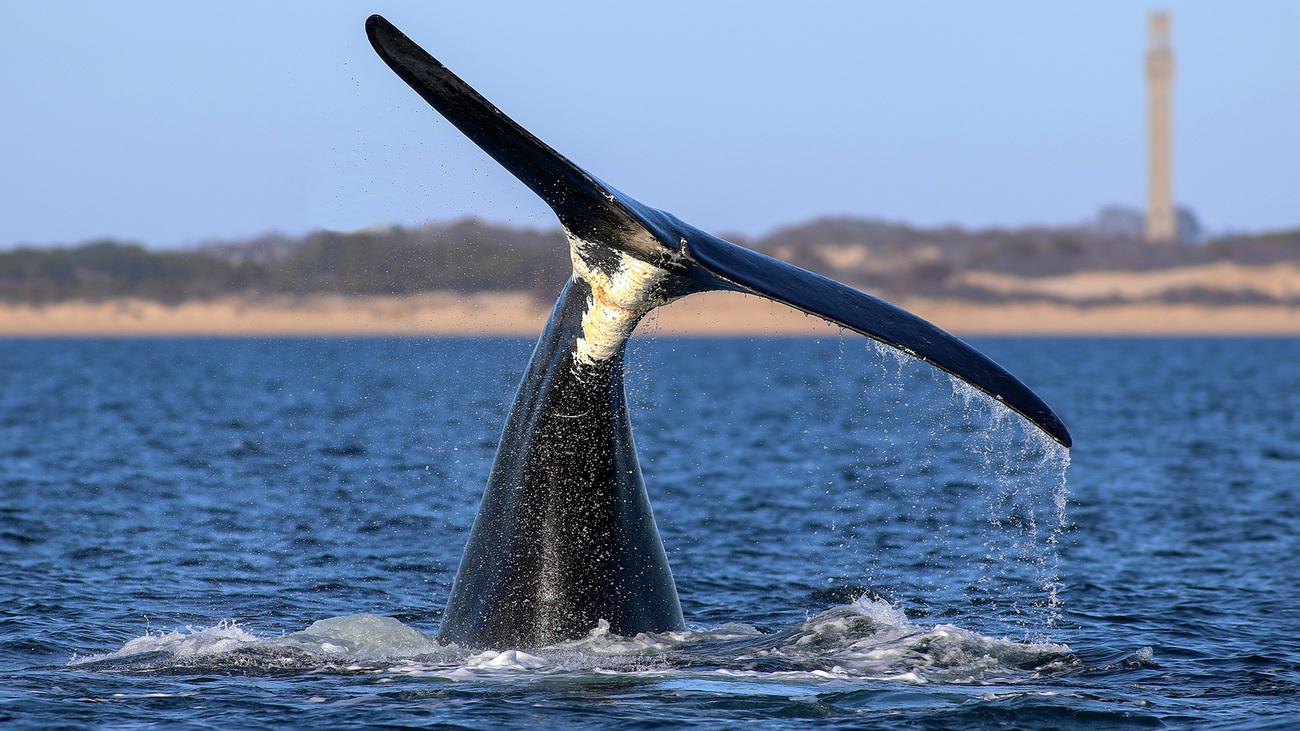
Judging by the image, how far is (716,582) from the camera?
471 inches

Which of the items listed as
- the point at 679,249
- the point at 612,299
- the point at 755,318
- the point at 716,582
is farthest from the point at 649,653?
the point at 755,318

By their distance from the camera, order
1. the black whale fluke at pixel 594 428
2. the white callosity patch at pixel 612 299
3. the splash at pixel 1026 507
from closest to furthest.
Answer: the black whale fluke at pixel 594 428, the white callosity patch at pixel 612 299, the splash at pixel 1026 507

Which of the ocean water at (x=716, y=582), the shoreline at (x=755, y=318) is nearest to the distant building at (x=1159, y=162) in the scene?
the shoreline at (x=755, y=318)

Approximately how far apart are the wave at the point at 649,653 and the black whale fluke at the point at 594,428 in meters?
0.15

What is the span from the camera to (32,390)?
46.9 m

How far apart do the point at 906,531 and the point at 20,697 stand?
10121 mm

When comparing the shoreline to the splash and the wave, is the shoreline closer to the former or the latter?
the splash

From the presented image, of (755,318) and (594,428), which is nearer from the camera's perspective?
(594,428)

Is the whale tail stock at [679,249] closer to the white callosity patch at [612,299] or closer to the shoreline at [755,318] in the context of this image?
the white callosity patch at [612,299]

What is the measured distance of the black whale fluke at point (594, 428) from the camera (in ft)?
22.6

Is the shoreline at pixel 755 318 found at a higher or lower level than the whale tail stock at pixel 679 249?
higher

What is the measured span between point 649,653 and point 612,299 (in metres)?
2.12

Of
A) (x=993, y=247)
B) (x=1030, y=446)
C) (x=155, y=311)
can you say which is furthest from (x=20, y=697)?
(x=993, y=247)

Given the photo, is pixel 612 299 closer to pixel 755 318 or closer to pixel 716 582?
pixel 716 582
